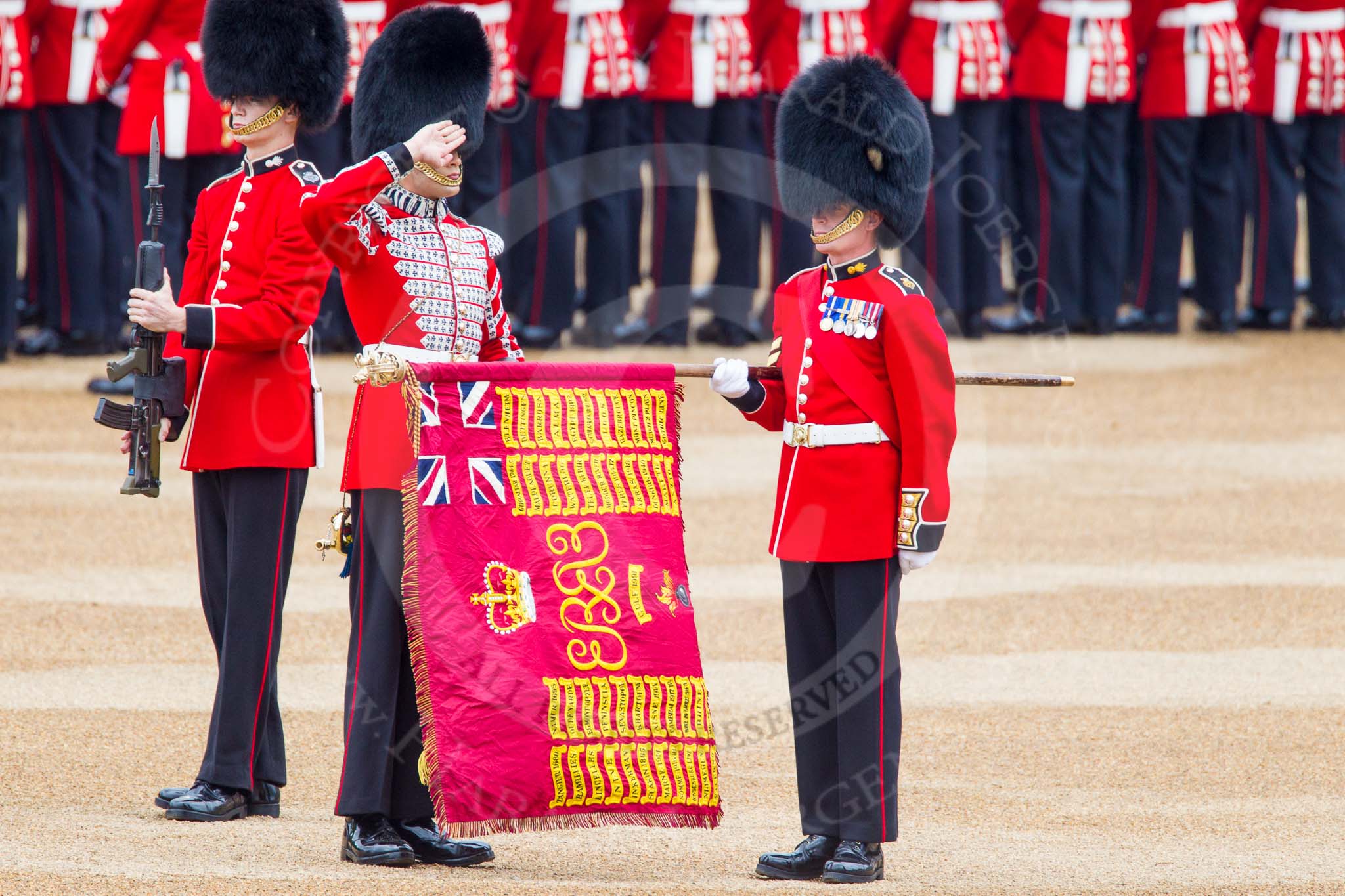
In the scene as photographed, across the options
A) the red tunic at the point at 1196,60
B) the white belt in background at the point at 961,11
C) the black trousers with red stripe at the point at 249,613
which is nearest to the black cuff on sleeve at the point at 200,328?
the black trousers with red stripe at the point at 249,613

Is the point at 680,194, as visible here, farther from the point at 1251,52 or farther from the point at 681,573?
the point at 681,573

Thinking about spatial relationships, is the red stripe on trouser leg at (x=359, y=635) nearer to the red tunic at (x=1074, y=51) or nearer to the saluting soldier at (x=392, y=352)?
the saluting soldier at (x=392, y=352)

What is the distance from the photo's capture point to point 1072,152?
10023 millimetres

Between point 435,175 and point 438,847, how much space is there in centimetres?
117

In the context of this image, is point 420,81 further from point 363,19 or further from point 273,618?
point 363,19

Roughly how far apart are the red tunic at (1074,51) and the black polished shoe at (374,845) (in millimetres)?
6723

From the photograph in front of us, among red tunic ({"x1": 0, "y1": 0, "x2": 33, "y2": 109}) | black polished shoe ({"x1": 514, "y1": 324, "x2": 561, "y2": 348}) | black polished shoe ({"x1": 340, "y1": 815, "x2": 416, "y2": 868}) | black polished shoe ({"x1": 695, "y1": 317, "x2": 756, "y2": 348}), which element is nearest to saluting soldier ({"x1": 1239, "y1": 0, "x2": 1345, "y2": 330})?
black polished shoe ({"x1": 695, "y1": 317, "x2": 756, "y2": 348})

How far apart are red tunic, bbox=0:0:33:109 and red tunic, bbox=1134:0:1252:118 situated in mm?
4798

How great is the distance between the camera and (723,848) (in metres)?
4.12

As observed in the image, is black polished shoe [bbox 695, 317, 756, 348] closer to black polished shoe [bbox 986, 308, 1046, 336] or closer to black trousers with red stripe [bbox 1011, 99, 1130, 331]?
black polished shoe [bbox 986, 308, 1046, 336]

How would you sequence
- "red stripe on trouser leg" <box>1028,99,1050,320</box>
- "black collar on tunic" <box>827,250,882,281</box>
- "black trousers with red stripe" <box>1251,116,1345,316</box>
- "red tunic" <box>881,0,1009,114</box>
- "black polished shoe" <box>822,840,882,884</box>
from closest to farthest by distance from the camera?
"black polished shoe" <box>822,840,882,884</box> < "black collar on tunic" <box>827,250,882,281</box> < "red tunic" <box>881,0,1009,114</box> < "red stripe on trouser leg" <box>1028,99,1050,320</box> < "black trousers with red stripe" <box>1251,116,1345,316</box>

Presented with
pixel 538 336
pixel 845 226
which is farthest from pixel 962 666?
pixel 538 336

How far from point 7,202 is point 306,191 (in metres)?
5.10

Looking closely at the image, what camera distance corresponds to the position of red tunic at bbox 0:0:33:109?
8758mm
